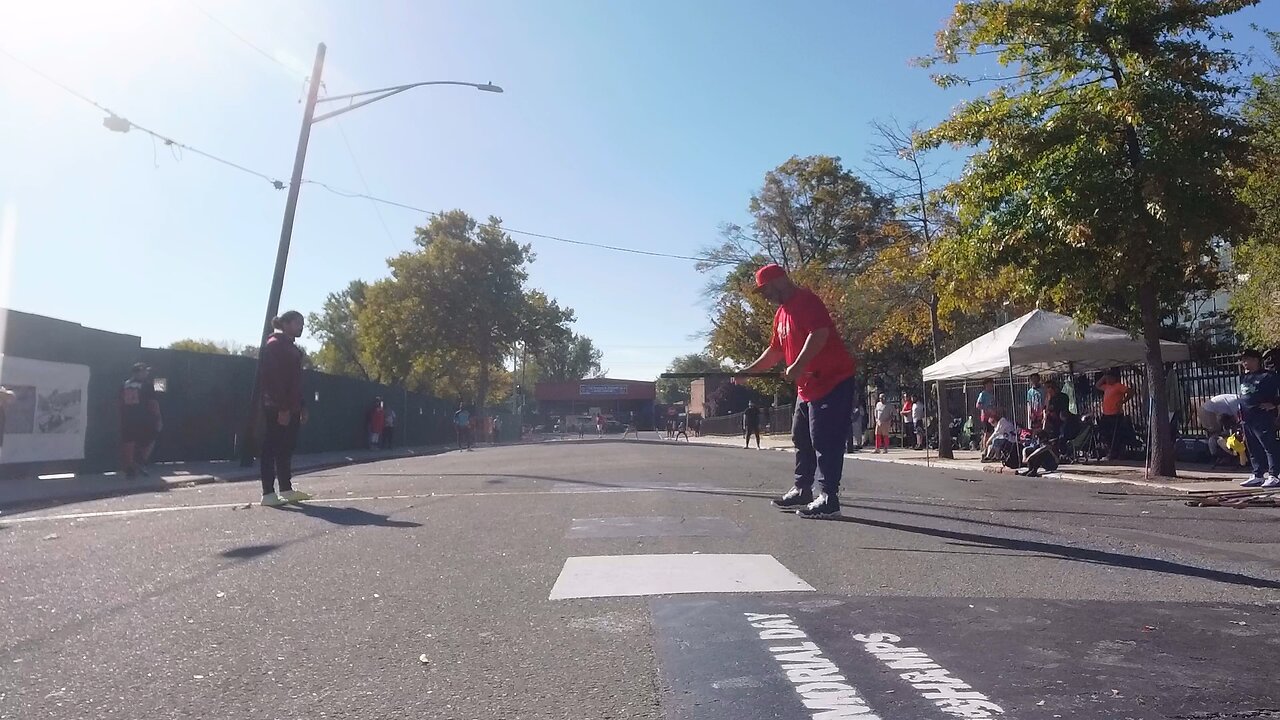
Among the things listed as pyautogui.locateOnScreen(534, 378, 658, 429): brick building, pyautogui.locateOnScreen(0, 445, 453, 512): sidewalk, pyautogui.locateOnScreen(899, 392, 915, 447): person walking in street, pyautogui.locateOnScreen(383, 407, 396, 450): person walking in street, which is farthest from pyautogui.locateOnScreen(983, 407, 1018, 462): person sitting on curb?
pyautogui.locateOnScreen(534, 378, 658, 429): brick building

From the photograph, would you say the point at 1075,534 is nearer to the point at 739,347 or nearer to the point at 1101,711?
the point at 1101,711

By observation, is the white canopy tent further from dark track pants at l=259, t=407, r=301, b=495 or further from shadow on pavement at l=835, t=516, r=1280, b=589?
dark track pants at l=259, t=407, r=301, b=495

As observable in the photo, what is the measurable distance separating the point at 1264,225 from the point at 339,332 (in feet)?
246

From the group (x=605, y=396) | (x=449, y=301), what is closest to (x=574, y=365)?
(x=605, y=396)

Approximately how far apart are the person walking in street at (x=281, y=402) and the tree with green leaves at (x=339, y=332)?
67.9 metres

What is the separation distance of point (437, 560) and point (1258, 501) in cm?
726

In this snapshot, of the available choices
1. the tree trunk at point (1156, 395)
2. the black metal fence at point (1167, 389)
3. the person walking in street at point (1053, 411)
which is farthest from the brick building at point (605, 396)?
the tree trunk at point (1156, 395)

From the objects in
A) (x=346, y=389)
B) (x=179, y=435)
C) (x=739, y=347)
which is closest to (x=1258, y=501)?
(x=179, y=435)

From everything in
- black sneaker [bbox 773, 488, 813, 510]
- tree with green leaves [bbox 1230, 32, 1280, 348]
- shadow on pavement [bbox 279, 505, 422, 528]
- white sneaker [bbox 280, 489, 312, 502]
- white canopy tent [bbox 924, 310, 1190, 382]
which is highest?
tree with green leaves [bbox 1230, 32, 1280, 348]

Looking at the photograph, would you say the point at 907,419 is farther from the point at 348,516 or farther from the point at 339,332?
the point at 339,332

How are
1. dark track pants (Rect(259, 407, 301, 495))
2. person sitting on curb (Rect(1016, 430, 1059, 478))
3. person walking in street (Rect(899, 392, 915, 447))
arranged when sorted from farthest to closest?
person walking in street (Rect(899, 392, 915, 447))
person sitting on curb (Rect(1016, 430, 1059, 478))
dark track pants (Rect(259, 407, 301, 495))

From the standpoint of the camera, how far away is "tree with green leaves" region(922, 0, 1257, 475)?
12102 millimetres

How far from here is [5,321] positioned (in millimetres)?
13055

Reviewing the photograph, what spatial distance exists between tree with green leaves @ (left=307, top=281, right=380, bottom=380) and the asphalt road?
7100 centimetres
